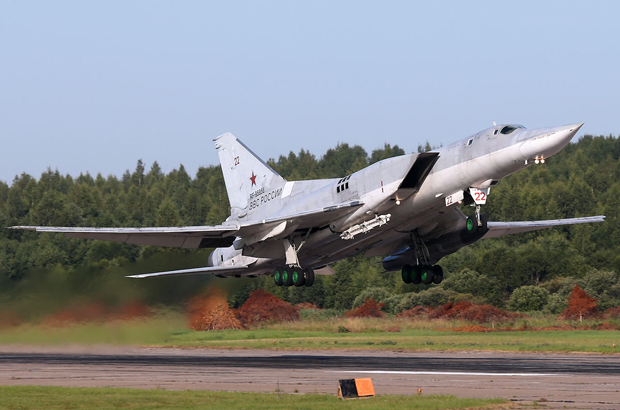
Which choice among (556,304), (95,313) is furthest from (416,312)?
(95,313)

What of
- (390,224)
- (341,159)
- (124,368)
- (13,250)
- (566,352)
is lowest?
(566,352)

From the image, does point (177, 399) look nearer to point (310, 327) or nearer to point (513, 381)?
point (513, 381)

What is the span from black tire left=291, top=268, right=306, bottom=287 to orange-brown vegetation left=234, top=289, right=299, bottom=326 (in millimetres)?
21749

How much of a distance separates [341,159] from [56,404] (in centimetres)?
17012

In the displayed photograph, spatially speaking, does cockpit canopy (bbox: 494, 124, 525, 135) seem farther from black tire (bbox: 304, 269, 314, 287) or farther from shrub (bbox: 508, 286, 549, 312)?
shrub (bbox: 508, 286, 549, 312)

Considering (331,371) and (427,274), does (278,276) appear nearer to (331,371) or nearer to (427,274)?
(331,371)

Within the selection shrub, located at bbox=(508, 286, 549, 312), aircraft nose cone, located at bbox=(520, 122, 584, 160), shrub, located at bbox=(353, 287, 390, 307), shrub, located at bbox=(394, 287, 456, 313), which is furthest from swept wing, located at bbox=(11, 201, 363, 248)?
shrub, located at bbox=(353, 287, 390, 307)

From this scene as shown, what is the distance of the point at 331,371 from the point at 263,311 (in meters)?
25.4

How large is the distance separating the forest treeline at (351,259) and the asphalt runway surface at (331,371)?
9.92 feet

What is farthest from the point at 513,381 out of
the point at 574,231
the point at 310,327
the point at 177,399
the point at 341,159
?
the point at 341,159

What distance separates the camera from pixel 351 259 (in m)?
80.5

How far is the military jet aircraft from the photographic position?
23.6 meters

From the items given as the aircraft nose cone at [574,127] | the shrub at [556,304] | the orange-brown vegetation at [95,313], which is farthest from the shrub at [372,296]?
the aircraft nose cone at [574,127]

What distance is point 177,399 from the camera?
18.8m
